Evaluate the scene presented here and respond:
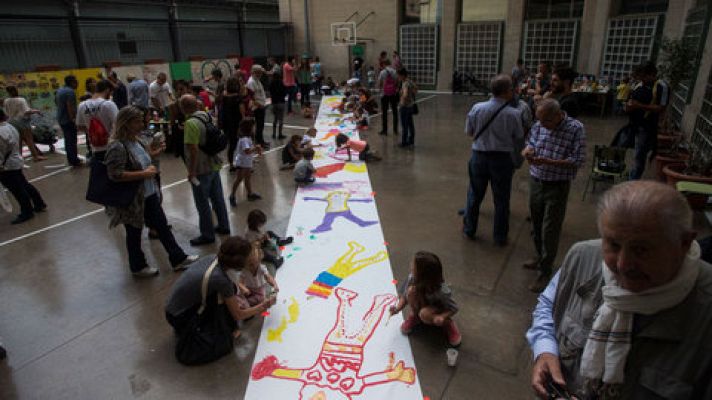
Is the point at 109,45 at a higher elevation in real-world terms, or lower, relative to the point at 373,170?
higher

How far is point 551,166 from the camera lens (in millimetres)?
3475

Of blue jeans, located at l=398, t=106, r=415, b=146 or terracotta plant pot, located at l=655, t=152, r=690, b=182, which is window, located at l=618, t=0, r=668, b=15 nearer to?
terracotta plant pot, located at l=655, t=152, r=690, b=182

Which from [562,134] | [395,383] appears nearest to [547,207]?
[562,134]

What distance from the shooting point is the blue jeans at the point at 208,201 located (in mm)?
4551

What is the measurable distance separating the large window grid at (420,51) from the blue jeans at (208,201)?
1369cm

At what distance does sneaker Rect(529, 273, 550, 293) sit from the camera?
3695 millimetres

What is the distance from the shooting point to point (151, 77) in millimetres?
13375

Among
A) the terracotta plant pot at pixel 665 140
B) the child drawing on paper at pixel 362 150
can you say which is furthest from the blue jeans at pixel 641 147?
the child drawing on paper at pixel 362 150

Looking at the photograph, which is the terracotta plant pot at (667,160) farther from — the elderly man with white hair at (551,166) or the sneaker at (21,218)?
the sneaker at (21,218)

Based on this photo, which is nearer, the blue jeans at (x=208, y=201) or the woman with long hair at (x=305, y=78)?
the blue jeans at (x=208, y=201)

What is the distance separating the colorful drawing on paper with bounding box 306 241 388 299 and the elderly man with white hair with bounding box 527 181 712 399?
2.71 metres

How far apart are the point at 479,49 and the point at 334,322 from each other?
597 inches

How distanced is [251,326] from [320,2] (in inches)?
734

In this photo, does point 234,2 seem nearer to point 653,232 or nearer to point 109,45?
point 109,45
